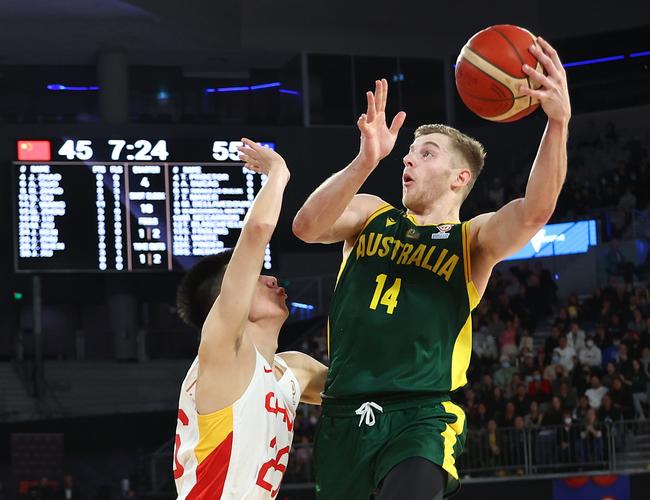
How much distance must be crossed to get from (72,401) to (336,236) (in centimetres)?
1439

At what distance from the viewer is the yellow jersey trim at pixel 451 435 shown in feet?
13.4

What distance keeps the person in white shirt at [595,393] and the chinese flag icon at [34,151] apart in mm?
6997

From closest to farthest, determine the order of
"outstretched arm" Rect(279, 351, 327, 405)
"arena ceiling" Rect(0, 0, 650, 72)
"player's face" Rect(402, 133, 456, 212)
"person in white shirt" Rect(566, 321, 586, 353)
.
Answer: "player's face" Rect(402, 133, 456, 212) → "outstretched arm" Rect(279, 351, 327, 405) → "person in white shirt" Rect(566, 321, 586, 353) → "arena ceiling" Rect(0, 0, 650, 72)

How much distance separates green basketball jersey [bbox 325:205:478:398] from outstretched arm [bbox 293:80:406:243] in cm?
26

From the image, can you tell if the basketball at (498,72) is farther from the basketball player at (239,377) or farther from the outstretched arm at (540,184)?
the basketball player at (239,377)

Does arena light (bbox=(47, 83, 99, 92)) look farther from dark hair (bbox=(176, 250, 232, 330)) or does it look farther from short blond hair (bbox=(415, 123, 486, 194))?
dark hair (bbox=(176, 250, 232, 330))

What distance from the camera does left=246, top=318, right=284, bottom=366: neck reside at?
170 inches

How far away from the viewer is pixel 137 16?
1772 cm

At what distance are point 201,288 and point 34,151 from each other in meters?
9.46

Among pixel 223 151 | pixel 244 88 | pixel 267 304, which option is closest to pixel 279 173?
pixel 267 304

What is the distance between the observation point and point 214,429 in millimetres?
4082

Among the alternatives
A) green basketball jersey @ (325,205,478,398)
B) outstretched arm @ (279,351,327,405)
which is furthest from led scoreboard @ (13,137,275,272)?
green basketball jersey @ (325,205,478,398)

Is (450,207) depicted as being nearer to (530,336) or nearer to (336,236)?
(336,236)

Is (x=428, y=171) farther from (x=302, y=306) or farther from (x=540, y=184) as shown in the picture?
(x=302, y=306)
